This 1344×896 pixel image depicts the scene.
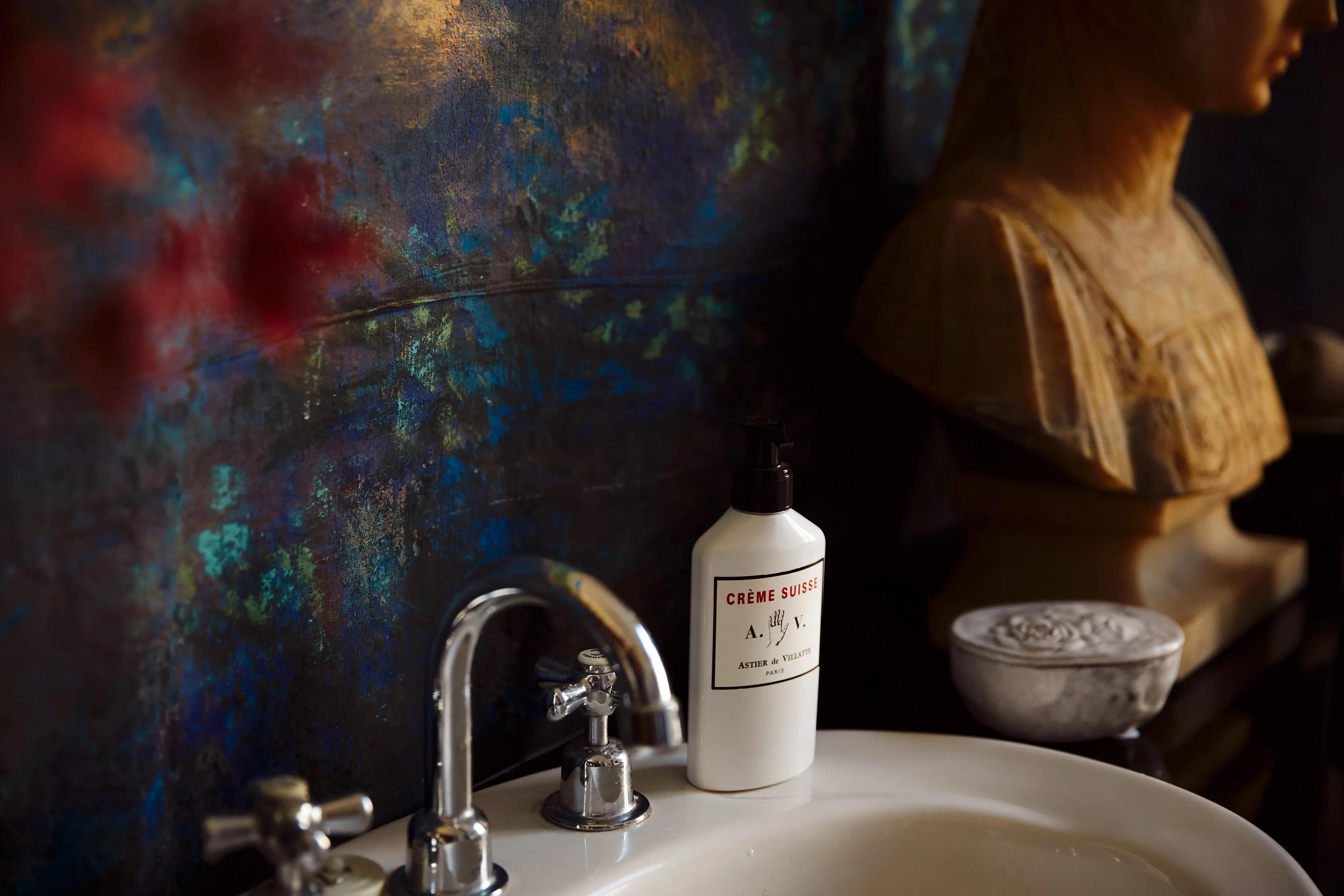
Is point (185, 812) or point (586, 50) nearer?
point (185, 812)

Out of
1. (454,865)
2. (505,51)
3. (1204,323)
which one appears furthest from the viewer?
(1204,323)

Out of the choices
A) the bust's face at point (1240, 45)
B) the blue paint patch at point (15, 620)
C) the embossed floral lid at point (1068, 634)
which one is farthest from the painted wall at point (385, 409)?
the bust's face at point (1240, 45)

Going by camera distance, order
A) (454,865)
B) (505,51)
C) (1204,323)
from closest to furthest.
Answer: (454,865)
(505,51)
(1204,323)

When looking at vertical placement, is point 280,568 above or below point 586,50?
below

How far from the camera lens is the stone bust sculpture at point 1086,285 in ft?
3.59

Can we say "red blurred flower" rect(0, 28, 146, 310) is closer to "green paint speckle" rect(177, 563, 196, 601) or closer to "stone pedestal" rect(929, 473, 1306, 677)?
"green paint speckle" rect(177, 563, 196, 601)

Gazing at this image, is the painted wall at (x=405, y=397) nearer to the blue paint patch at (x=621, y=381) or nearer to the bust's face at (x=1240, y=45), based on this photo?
the blue paint patch at (x=621, y=381)

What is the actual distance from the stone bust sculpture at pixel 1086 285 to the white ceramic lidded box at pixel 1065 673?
0.18 m

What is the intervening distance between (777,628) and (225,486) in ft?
1.05

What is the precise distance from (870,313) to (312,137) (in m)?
0.61

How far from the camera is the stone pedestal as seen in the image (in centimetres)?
114

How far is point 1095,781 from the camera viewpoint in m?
0.82

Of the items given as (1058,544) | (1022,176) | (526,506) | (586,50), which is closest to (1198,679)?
(1058,544)

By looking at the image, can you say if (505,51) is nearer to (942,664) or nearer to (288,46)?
(288,46)
